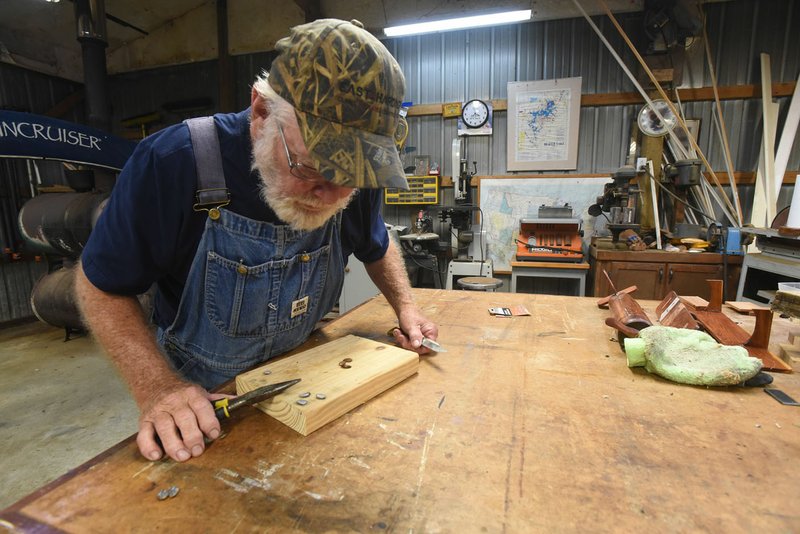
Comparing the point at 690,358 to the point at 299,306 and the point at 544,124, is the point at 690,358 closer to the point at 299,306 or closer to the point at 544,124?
the point at 299,306

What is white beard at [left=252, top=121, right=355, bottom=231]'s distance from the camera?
0.95 metres

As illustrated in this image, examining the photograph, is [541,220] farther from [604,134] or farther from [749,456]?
[749,456]

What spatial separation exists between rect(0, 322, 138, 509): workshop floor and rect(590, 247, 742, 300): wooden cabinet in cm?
381

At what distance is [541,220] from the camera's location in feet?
12.8

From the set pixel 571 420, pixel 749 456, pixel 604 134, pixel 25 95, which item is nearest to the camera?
pixel 749 456

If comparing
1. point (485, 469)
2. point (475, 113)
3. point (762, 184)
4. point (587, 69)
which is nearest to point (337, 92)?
point (485, 469)

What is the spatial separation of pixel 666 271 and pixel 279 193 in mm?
3598

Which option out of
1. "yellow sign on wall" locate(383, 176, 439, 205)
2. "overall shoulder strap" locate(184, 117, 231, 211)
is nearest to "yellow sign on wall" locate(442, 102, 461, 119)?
"yellow sign on wall" locate(383, 176, 439, 205)

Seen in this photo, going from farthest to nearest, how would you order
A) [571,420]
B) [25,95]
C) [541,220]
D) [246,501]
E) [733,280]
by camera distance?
[25,95] → [541,220] → [733,280] → [571,420] → [246,501]

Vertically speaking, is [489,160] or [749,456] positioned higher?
[489,160]

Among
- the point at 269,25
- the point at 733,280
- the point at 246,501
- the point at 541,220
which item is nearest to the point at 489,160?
the point at 541,220

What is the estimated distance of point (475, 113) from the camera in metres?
4.52

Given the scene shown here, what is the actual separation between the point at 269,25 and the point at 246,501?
581 centimetres

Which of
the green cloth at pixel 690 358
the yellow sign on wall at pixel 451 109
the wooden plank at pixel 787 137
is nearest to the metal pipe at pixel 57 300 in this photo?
the yellow sign on wall at pixel 451 109
